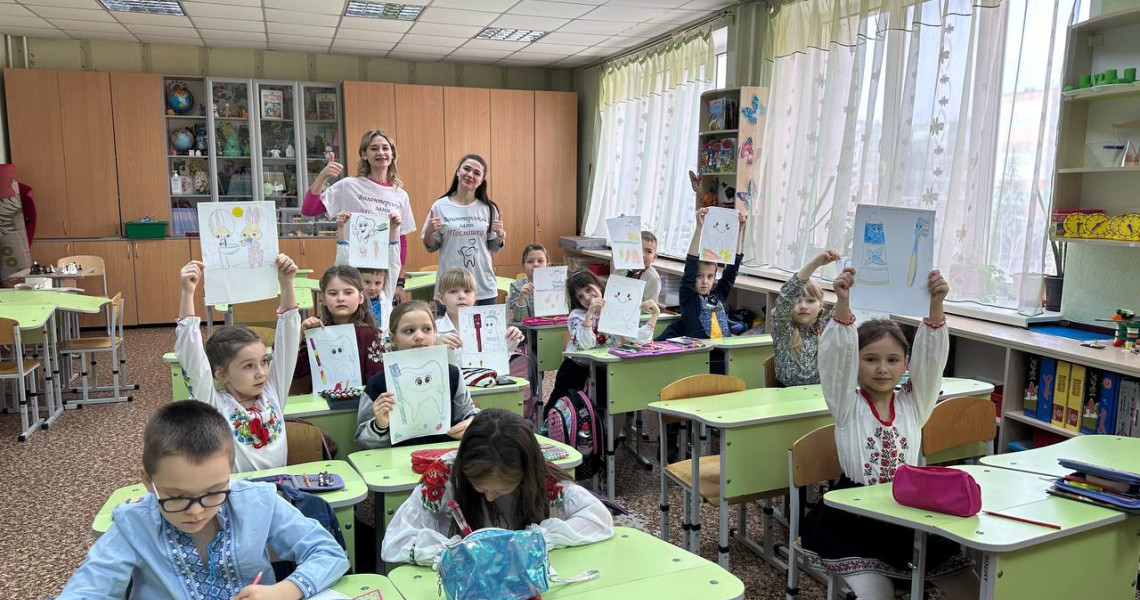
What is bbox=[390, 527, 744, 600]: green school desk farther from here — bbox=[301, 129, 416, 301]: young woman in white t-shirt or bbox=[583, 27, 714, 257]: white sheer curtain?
bbox=[583, 27, 714, 257]: white sheer curtain

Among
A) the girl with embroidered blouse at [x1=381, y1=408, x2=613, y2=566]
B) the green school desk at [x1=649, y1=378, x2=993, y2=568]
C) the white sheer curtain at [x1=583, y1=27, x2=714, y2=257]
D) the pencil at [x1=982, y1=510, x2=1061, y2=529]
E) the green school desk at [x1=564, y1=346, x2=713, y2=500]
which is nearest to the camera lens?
the girl with embroidered blouse at [x1=381, y1=408, x2=613, y2=566]

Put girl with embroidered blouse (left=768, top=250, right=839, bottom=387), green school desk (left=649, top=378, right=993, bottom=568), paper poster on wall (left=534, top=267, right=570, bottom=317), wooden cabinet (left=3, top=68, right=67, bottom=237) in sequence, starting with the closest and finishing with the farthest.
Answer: green school desk (left=649, top=378, right=993, bottom=568)
girl with embroidered blouse (left=768, top=250, right=839, bottom=387)
paper poster on wall (left=534, top=267, right=570, bottom=317)
wooden cabinet (left=3, top=68, right=67, bottom=237)

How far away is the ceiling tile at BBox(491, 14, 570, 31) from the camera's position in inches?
250

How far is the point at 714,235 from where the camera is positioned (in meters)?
3.86

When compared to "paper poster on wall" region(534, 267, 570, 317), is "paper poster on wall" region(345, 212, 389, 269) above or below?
above

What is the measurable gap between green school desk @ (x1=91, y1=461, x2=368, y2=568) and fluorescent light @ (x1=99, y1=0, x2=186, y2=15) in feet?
17.5

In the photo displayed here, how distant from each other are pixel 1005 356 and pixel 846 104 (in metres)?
1.99

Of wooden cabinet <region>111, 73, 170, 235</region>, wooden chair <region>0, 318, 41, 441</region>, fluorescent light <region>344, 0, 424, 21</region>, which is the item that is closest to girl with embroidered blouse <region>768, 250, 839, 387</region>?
wooden chair <region>0, 318, 41, 441</region>

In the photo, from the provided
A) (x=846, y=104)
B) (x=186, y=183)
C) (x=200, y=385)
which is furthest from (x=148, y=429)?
(x=186, y=183)

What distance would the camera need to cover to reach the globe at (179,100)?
766 centimetres

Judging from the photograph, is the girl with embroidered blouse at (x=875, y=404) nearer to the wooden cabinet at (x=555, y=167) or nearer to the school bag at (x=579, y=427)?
the school bag at (x=579, y=427)

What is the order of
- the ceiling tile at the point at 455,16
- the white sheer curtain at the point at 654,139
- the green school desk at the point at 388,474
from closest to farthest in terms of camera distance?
the green school desk at the point at 388,474 → the ceiling tile at the point at 455,16 → the white sheer curtain at the point at 654,139

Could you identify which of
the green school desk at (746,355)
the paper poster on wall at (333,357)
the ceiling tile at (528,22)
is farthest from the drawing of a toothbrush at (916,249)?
the ceiling tile at (528,22)

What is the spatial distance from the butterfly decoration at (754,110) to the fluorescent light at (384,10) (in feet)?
8.75
